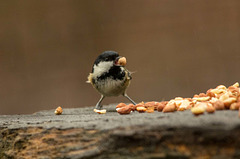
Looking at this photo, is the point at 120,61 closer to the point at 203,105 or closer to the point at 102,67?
the point at 102,67

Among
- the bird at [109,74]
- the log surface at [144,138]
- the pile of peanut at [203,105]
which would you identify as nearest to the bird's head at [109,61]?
the bird at [109,74]

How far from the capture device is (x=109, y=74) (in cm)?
184

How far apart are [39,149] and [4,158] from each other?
0.75ft

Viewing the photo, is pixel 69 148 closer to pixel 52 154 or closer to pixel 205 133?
pixel 52 154

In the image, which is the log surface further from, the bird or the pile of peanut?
the bird

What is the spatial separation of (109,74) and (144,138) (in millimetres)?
964

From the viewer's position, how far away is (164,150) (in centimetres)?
90

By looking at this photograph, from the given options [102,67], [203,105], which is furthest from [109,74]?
[203,105]

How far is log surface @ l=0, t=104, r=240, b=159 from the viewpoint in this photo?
0.86 m

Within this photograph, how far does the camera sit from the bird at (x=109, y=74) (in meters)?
1.82

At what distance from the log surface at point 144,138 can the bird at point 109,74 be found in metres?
0.75

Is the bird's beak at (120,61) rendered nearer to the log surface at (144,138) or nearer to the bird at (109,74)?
the bird at (109,74)

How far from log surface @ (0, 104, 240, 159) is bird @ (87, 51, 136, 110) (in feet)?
2.46

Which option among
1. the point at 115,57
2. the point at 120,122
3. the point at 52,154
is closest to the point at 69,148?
the point at 52,154
